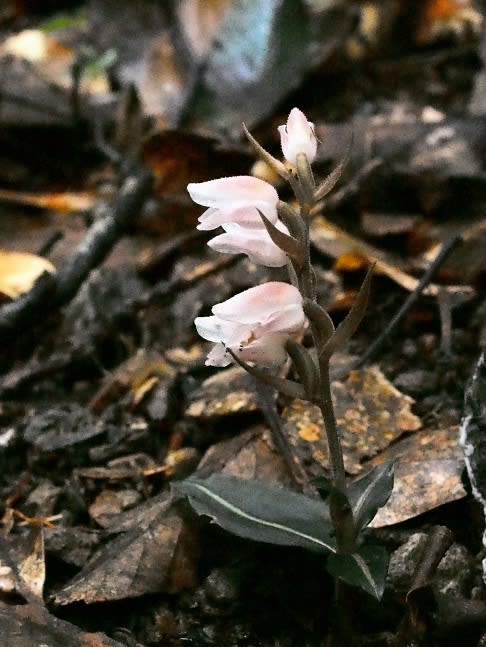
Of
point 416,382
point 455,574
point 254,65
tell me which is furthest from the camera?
point 254,65

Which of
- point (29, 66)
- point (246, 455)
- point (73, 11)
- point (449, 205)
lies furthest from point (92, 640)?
point (73, 11)

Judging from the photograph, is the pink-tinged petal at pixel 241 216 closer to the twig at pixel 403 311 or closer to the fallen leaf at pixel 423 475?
the fallen leaf at pixel 423 475

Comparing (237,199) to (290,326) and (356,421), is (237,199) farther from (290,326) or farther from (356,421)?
(356,421)

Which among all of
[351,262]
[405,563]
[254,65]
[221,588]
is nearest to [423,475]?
[405,563]

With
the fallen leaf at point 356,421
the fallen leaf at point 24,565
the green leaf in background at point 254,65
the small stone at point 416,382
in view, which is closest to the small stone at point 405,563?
the fallen leaf at point 356,421

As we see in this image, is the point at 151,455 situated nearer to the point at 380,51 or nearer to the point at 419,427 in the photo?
the point at 419,427

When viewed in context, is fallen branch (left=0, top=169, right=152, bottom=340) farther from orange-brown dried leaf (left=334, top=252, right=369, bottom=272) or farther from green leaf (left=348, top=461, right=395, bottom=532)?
green leaf (left=348, top=461, right=395, bottom=532)
